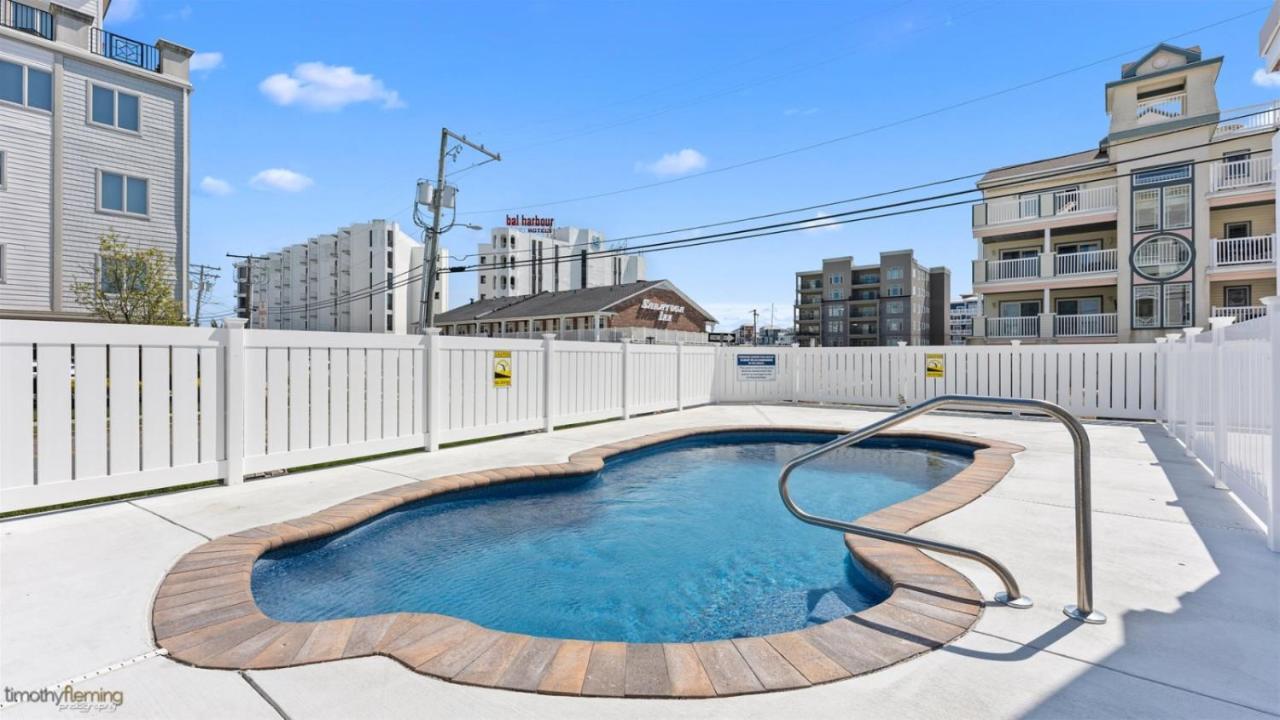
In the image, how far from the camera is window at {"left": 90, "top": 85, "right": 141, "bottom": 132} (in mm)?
15453

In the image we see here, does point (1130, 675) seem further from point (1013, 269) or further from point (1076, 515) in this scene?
point (1013, 269)

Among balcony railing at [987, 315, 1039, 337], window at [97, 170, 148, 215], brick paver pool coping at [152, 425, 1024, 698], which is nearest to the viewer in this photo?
brick paver pool coping at [152, 425, 1024, 698]

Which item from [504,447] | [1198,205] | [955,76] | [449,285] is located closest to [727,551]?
[504,447]

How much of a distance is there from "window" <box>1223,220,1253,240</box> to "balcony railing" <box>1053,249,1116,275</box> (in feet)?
10.6

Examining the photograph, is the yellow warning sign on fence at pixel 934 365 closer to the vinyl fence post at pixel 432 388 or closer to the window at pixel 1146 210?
the vinyl fence post at pixel 432 388

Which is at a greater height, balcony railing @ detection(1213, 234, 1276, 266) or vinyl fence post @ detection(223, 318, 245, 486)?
balcony railing @ detection(1213, 234, 1276, 266)

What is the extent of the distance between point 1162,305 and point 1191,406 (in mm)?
17548

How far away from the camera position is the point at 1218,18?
11531 mm

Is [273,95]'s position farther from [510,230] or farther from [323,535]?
[510,230]

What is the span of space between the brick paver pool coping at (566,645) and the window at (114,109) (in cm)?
1969

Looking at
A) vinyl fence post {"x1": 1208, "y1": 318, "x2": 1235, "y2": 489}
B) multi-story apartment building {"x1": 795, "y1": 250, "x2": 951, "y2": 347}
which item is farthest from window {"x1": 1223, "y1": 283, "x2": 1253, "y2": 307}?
multi-story apartment building {"x1": 795, "y1": 250, "x2": 951, "y2": 347}

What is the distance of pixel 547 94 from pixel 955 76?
33.5 feet

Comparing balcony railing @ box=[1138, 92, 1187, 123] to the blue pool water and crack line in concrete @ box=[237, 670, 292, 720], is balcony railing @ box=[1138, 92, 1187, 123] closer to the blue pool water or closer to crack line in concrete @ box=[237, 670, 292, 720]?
the blue pool water

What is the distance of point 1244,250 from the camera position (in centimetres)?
1777
